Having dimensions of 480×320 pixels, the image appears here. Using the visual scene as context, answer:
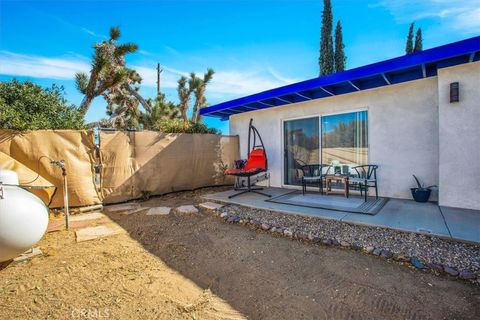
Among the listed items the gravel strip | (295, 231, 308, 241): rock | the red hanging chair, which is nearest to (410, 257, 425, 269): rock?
the gravel strip

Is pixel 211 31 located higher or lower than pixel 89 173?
higher

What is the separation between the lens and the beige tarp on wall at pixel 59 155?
397 centimetres

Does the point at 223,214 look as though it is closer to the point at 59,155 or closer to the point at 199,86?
the point at 59,155

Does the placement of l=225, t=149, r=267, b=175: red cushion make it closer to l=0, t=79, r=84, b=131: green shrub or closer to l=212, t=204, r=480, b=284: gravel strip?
l=212, t=204, r=480, b=284: gravel strip

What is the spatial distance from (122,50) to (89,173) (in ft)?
26.1

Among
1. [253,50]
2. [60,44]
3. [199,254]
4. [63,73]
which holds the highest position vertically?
[60,44]

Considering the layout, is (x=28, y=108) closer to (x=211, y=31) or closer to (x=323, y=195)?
(x=211, y=31)

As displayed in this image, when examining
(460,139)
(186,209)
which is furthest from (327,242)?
(460,139)

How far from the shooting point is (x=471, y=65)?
3.52m

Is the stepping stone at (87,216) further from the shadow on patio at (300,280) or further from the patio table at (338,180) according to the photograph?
the patio table at (338,180)

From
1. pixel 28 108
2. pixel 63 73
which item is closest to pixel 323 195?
pixel 28 108

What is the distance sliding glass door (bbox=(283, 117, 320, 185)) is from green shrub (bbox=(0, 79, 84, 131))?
5.12 m

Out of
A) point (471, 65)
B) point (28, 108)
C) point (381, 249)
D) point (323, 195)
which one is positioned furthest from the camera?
point (323, 195)

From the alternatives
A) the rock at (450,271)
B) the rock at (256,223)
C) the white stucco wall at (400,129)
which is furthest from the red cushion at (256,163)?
the rock at (450,271)
